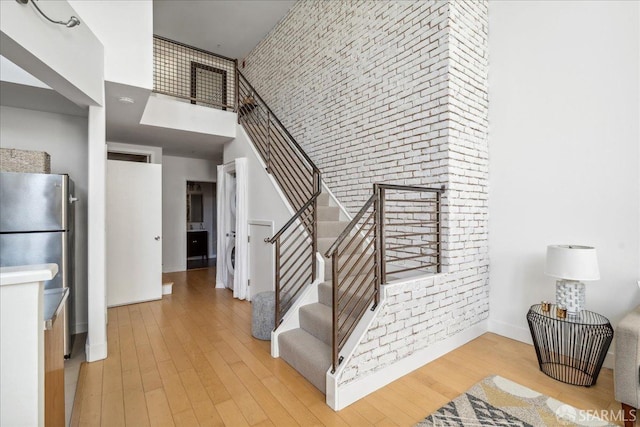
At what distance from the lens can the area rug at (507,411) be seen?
6.41 ft

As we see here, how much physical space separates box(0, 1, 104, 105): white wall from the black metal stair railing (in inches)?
79.3

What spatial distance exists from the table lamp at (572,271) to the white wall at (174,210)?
680cm

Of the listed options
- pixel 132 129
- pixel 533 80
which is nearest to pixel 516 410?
pixel 533 80

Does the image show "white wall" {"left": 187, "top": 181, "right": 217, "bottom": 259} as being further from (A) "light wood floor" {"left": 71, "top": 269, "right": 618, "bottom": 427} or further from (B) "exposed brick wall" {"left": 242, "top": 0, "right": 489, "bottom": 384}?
(B) "exposed brick wall" {"left": 242, "top": 0, "right": 489, "bottom": 384}

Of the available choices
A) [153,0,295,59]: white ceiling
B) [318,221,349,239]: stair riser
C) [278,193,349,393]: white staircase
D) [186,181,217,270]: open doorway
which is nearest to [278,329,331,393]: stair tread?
[278,193,349,393]: white staircase

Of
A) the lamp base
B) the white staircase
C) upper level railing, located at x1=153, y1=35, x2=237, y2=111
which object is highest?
upper level railing, located at x1=153, y1=35, x2=237, y2=111

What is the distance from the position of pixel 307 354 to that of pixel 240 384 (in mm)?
577

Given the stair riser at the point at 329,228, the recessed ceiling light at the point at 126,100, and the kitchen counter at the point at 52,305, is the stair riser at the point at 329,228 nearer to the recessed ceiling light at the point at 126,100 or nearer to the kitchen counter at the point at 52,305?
the kitchen counter at the point at 52,305

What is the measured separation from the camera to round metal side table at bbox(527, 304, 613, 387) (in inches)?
92.0

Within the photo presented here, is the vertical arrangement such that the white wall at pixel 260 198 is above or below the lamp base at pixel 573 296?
above

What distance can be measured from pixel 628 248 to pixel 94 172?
→ 482 centimetres

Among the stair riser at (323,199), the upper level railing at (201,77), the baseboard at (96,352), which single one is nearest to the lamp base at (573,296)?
the stair riser at (323,199)

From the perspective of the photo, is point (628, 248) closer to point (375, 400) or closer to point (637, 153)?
point (637, 153)

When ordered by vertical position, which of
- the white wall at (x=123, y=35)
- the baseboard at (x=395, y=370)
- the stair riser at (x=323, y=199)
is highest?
the white wall at (x=123, y=35)
